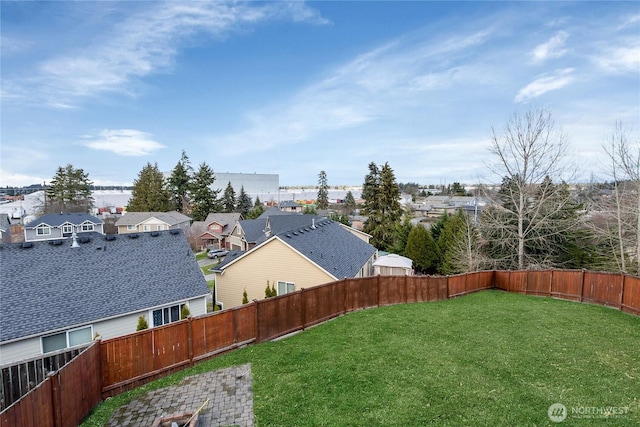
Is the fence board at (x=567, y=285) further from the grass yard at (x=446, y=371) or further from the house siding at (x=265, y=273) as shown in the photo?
the house siding at (x=265, y=273)

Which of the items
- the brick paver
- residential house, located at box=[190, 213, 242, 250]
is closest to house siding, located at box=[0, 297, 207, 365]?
the brick paver

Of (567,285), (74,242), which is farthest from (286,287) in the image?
(567,285)

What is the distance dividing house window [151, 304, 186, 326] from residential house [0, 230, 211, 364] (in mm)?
21

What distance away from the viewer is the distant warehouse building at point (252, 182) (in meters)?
90.0

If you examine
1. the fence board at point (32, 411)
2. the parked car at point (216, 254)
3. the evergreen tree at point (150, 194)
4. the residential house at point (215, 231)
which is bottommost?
the parked car at point (216, 254)

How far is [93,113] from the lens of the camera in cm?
2566

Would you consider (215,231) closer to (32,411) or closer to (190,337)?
(190,337)

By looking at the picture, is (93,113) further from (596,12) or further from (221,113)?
(596,12)

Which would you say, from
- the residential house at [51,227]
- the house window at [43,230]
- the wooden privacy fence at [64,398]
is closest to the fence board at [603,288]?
the wooden privacy fence at [64,398]

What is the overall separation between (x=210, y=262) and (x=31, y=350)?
97.2 ft

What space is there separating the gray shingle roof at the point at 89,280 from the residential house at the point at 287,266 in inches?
142

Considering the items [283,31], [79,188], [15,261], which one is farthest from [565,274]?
[79,188]

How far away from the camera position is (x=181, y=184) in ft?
221

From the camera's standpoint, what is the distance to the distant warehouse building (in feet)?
295
